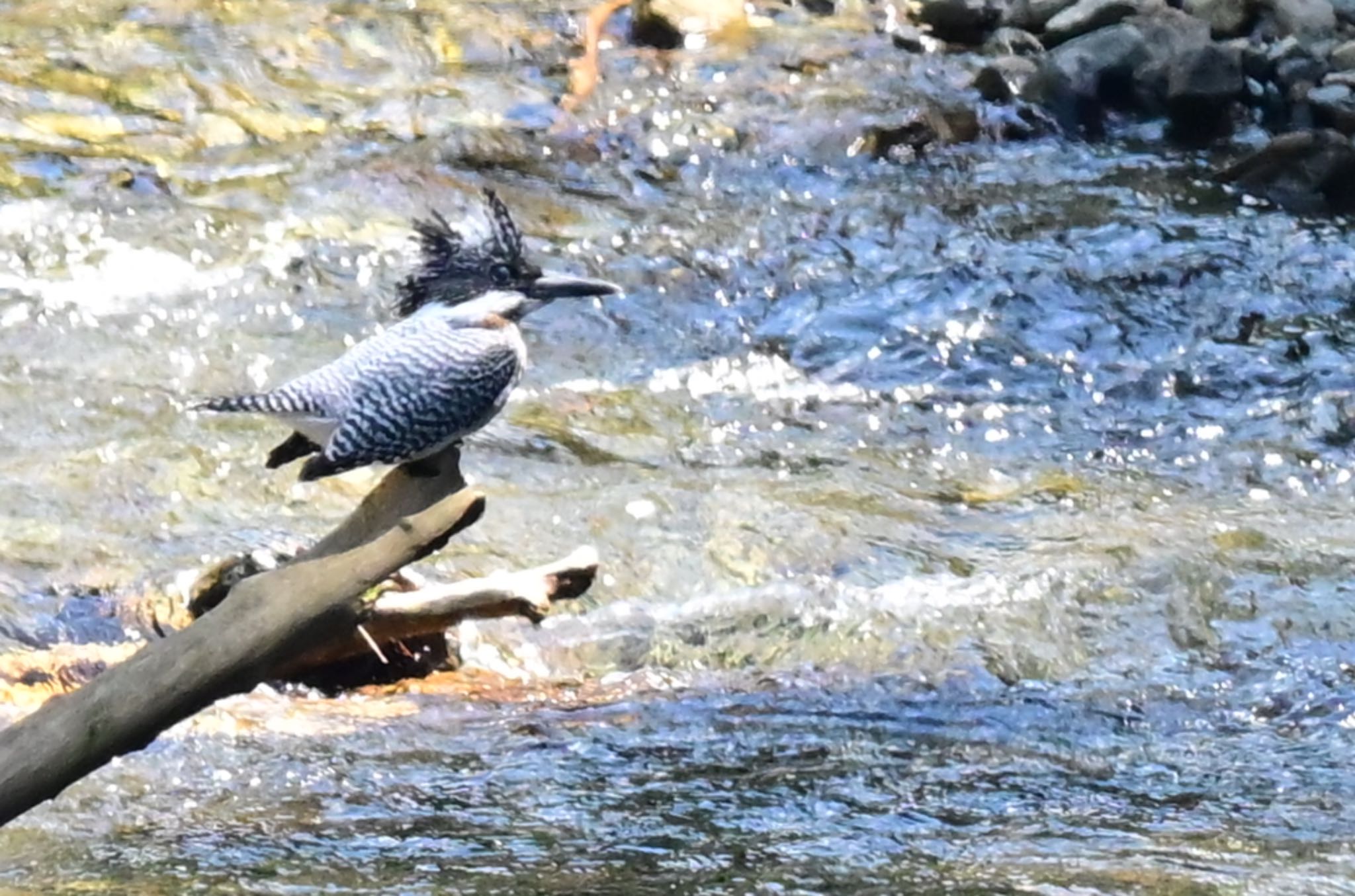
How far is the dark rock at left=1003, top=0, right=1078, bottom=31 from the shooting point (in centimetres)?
1087

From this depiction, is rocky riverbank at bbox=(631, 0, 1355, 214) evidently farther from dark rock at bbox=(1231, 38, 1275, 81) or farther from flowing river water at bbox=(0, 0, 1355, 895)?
flowing river water at bbox=(0, 0, 1355, 895)

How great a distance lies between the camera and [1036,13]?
10.9 m

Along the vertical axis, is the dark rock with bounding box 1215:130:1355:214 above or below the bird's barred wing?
below

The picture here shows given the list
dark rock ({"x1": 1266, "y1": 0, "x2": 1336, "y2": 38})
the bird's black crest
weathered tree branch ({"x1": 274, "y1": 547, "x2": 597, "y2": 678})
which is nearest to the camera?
weathered tree branch ({"x1": 274, "y1": 547, "x2": 597, "y2": 678})

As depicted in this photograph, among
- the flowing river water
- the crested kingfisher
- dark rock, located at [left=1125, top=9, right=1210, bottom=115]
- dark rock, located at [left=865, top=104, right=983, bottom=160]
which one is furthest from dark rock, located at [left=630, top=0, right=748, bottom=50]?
the crested kingfisher

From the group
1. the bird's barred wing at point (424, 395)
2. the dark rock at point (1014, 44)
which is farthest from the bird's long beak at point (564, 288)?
the dark rock at point (1014, 44)

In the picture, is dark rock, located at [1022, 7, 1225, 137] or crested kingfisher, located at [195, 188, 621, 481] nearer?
crested kingfisher, located at [195, 188, 621, 481]

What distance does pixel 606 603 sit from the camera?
5.71 metres

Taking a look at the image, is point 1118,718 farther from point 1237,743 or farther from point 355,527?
point 355,527

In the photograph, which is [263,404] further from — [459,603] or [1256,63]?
[1256,63]

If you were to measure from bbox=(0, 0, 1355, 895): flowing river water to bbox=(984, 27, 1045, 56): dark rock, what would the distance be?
0.67ft

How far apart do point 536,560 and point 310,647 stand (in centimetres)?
291

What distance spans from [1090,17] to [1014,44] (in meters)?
0.44

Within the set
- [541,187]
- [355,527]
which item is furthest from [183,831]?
[541,187]
